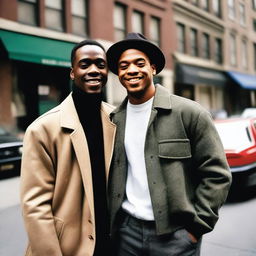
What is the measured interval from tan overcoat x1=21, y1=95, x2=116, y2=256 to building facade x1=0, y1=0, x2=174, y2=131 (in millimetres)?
11372

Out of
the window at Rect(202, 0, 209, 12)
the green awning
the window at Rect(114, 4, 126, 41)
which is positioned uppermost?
the window at Rect(202, 0, 209, 12)

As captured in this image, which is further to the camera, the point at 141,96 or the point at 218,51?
the point at 218,51

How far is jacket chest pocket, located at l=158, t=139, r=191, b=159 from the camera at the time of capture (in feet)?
6.63

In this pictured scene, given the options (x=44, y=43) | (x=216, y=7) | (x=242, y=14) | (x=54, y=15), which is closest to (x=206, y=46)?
(x=216, y=7)

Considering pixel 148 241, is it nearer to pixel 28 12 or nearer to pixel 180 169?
pixel 180 169

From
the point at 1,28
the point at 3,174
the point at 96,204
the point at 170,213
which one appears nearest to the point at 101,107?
the point at 96,204

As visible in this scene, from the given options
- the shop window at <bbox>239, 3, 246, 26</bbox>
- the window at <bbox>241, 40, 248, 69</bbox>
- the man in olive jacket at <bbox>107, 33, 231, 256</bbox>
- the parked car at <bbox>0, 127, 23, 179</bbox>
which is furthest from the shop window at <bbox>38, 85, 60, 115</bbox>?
the shop window at <bbox>239, 3, 246, 26</bbox>

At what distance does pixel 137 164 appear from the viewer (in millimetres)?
2115

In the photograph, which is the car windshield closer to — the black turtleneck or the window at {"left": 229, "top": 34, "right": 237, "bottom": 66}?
the black turtleneck

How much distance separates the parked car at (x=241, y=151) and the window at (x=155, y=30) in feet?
49.6

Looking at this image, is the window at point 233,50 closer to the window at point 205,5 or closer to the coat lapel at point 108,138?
the window at point 205,5

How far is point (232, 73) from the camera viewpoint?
94.4ft

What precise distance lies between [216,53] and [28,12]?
17543 mm

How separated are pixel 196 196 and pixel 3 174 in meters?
7.16
